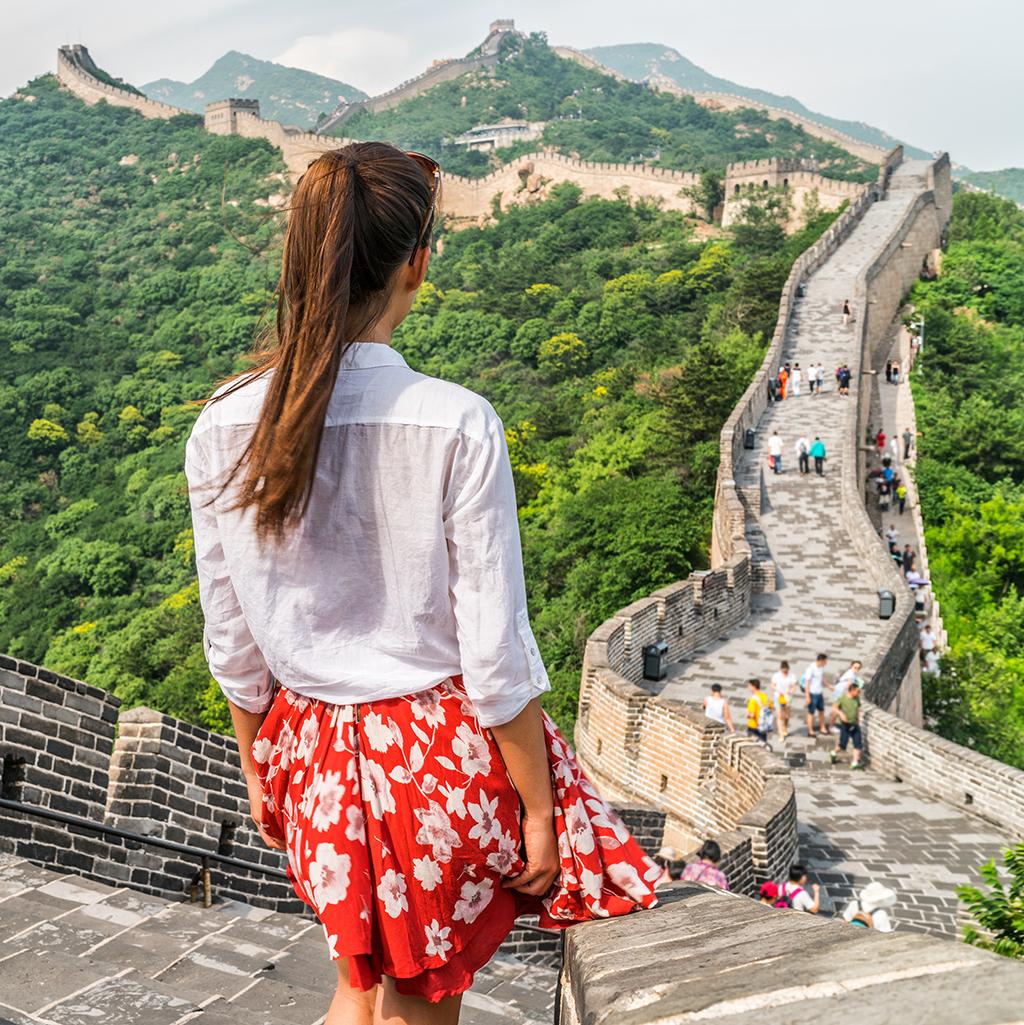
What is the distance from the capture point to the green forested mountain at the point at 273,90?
168250mm

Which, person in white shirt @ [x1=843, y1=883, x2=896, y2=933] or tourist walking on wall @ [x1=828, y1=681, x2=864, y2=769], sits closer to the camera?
person in white shirt @ [x1=843, y1=883, x2=896, y2=933]

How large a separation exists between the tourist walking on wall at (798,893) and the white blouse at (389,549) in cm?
645

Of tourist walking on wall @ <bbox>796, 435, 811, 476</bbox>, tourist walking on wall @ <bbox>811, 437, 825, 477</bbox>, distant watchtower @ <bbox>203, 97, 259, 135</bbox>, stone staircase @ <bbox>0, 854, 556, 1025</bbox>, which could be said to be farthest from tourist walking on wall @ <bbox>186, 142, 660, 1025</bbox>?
distant watchtower @ <bbox>203, 97, 259, 135</bbox>

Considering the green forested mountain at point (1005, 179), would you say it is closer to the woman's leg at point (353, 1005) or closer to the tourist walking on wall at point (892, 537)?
the tourist walking on wall at point (892, 537)

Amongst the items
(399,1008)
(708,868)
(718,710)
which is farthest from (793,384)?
(399,1008)

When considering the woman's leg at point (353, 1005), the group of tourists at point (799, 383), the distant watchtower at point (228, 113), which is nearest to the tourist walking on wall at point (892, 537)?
the group of tourists at point (799, 383)

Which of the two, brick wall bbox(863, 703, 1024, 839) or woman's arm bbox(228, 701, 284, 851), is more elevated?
woman's arm bbox(228, 701, 284, 851)

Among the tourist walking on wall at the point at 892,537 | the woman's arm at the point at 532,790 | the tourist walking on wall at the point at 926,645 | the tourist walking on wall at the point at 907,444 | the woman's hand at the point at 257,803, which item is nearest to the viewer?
the woman's arm at the point at 532,790

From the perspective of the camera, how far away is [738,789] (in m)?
9.75

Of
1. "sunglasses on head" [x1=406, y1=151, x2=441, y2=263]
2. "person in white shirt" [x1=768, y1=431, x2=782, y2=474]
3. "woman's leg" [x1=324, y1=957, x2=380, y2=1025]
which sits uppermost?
"sunglasses on head" [x1=406, y1=151, x2=441, y2=263]

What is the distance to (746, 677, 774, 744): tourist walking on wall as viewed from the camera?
11297mm

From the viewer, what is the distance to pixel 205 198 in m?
56.8

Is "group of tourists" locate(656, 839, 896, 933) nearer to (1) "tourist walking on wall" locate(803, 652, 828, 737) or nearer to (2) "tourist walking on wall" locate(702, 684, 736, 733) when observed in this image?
(2) "tourist walking on wall" locate(702, 684, 736, 733)

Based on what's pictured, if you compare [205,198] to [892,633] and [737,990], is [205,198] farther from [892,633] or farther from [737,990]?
[737,990]
